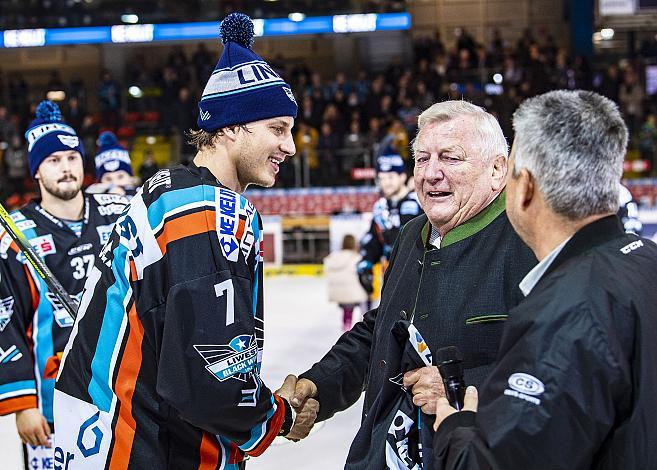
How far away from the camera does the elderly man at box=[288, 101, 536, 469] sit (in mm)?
2211

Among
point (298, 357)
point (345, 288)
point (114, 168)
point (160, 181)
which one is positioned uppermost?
point (160, 181)

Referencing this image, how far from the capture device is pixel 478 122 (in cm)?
242

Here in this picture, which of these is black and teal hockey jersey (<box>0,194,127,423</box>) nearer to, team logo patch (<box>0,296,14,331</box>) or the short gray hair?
team logo patch (<box>0,296,14,331</box>)

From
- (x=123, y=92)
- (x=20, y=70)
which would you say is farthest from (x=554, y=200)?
(x=20, y=70)

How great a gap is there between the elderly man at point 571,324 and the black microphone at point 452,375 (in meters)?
0.12

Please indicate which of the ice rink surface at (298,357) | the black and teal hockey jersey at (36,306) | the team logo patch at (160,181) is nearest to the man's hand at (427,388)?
the team logo patch at (160,181)

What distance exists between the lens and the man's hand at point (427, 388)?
2139mm

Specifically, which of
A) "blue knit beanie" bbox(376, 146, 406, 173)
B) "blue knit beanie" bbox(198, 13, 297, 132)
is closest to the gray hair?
"blue knit beanie" bbox(198, 13, 297, 132)

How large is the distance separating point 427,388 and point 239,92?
3.01 ft

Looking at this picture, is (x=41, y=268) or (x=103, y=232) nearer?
(x=41, y=268)

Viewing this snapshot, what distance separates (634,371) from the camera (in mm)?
1568

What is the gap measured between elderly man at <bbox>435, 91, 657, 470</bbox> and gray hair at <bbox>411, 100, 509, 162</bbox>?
0.63m

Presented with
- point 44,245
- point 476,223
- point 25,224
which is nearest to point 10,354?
point 44,245

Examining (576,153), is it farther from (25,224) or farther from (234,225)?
(25,224)
